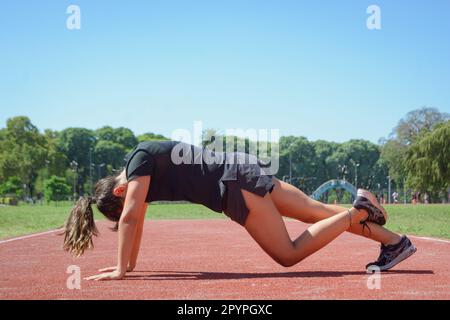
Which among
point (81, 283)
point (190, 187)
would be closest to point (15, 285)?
point (81, 283)

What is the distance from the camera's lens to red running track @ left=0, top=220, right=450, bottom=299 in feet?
15.1

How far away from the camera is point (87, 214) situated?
5957mm

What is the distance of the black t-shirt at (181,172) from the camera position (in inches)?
221

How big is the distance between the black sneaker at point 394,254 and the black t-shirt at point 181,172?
1.76 metres

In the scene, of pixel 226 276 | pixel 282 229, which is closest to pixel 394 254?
pixel 282 229

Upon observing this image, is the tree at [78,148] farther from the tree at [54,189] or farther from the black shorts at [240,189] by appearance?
the black shorts at [240,189]

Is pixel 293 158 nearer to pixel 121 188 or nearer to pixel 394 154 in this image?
pixel 394 154

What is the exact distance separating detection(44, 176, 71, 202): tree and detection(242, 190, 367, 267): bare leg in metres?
76.1

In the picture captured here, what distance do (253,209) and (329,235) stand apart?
794 mm

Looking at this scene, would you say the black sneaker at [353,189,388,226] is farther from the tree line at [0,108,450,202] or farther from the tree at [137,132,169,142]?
the tree at [137,132,169,142]

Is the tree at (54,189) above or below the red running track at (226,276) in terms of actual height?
→ below

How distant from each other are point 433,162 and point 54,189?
2059 inches

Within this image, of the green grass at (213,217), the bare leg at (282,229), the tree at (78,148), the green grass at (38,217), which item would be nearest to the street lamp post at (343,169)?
the tree at (78,148)
